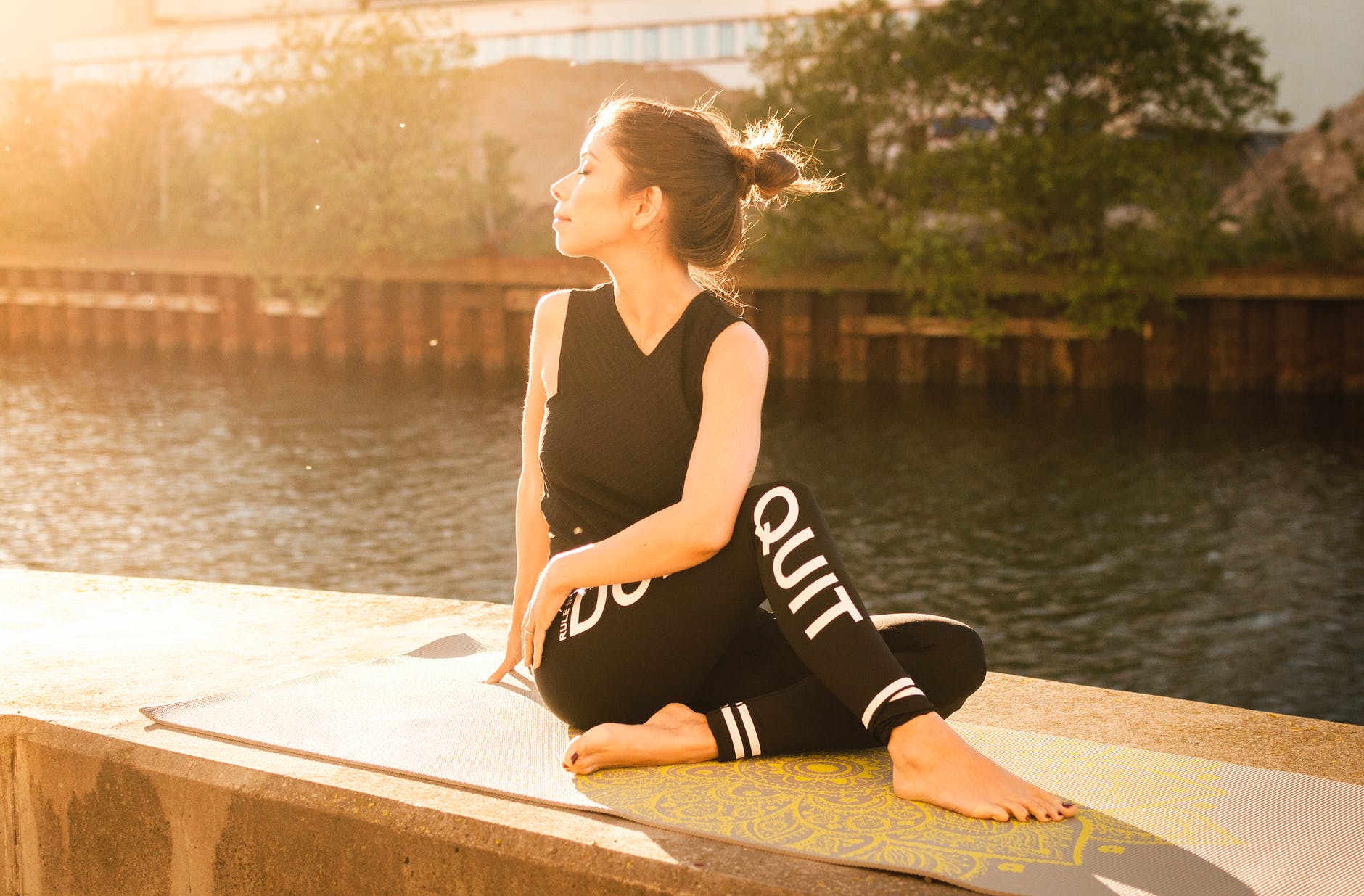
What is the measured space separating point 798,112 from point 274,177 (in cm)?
982

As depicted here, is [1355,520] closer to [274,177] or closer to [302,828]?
[302,828]

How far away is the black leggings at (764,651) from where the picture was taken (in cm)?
237

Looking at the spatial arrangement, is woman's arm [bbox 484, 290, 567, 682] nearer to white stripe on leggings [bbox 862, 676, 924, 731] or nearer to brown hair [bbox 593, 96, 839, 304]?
brown hair [bbox 593, 96, 839, 304]

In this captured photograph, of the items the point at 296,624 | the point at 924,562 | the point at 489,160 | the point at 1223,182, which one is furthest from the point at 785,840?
the point at 489,160

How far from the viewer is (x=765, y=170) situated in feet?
9.02

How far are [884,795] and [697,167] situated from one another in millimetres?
1273

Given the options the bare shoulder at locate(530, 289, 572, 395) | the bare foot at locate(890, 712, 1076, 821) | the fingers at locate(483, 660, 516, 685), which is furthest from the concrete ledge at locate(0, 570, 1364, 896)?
the bare shoulder at locate(530, 289, 572, 395)

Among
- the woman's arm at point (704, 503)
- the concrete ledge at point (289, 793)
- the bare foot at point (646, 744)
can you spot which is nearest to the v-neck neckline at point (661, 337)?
the woman's arm at point (704, 503)

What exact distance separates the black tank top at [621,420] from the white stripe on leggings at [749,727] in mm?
427

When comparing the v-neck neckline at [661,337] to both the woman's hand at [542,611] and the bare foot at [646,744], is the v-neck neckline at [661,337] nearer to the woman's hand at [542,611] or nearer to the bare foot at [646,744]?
the woman's hand at [542,611]

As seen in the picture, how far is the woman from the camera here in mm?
2377

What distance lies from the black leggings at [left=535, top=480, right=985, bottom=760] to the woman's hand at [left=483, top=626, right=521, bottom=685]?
23 cm

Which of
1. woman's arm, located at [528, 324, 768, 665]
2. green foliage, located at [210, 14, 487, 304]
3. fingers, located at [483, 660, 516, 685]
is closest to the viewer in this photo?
woman's arm, located at [528, 324, 768, 665]

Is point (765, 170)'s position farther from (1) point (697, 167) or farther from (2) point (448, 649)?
(2) point (448, 649)
